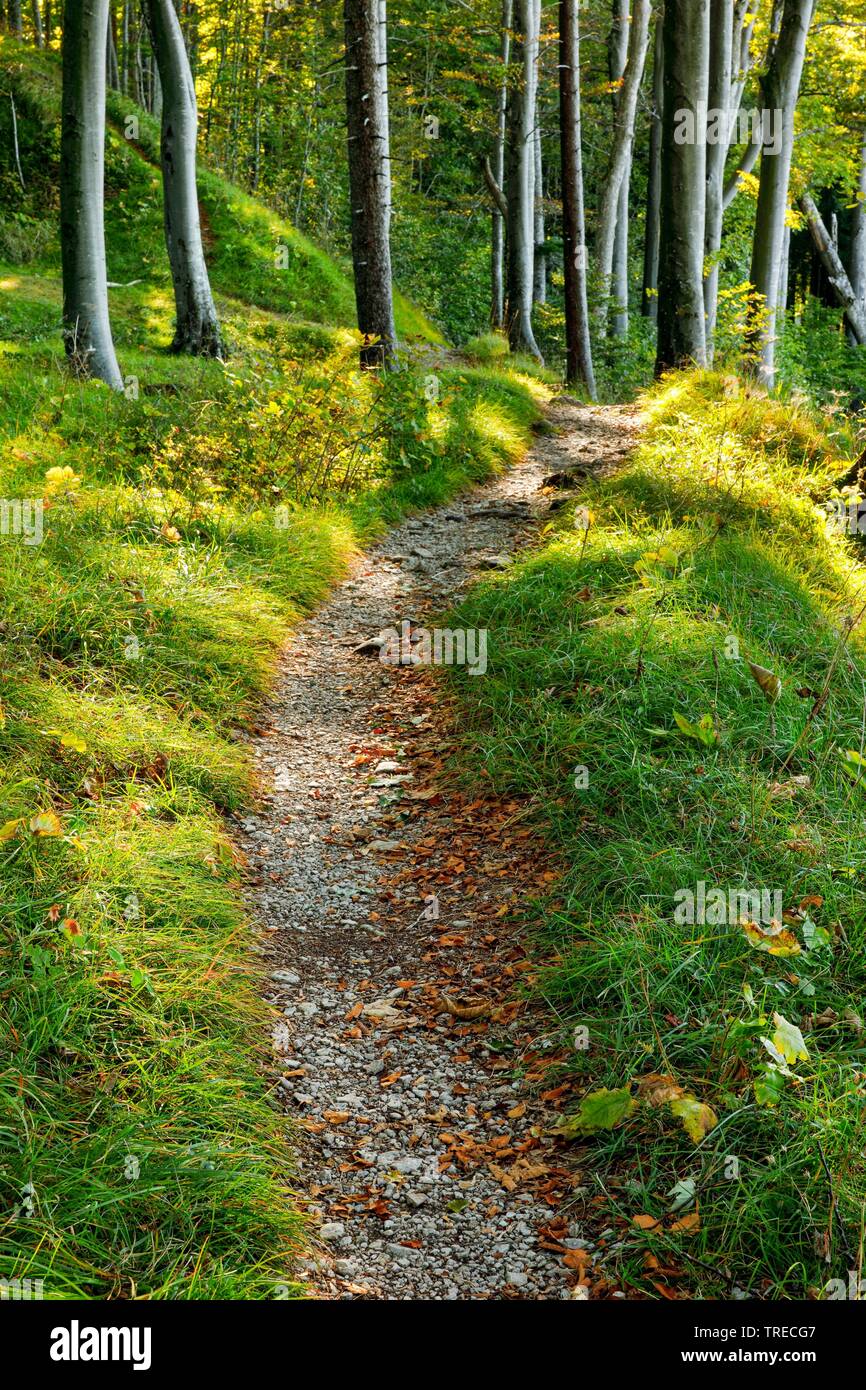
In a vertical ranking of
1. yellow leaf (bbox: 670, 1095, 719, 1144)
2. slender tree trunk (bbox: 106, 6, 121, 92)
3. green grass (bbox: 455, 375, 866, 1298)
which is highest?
slender tree trunk (bbox: 106, 6, 121, 92)

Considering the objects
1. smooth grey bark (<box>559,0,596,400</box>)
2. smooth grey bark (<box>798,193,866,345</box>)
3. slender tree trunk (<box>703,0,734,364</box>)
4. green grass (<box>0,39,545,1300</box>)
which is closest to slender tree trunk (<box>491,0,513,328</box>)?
smooth grey bark (<box>559,0,596,400</box>)

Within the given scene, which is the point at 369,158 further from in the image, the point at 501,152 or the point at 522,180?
the point at 501,152

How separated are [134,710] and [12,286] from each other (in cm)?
1209

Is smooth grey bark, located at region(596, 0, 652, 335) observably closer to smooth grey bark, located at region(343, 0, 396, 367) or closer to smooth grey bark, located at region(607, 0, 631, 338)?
smooth grey bark, located at region(607, 0, 631, 338)

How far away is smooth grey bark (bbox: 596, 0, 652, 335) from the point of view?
1930 centimetres

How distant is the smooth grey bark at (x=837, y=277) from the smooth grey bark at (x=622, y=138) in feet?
15.2

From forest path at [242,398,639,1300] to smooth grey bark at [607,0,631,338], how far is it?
16.4 metres

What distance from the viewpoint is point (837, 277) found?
Answer: 2345 centimetres

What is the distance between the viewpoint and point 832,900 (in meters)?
3.62

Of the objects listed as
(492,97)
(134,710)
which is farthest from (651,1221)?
(492,97)

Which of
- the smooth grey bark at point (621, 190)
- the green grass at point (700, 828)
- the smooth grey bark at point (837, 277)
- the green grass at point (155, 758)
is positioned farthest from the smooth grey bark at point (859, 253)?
the green grass at point (700, 828)

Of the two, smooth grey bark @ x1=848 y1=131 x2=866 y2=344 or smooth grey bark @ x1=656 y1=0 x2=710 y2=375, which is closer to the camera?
smooth grey bark @ x1=656 y1=0 x2=710 y2=375

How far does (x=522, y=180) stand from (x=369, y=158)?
7.58 meters

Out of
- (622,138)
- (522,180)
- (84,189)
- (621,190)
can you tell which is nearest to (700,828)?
(84,189)
